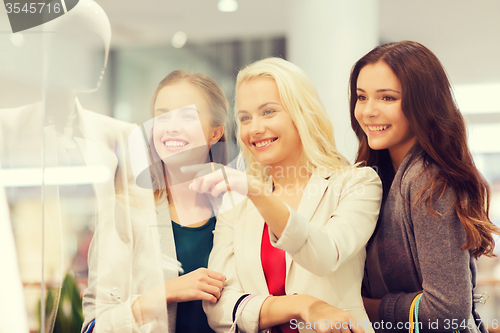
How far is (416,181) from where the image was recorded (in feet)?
2.90

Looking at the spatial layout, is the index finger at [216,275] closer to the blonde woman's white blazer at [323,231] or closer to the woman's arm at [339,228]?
the blonde woman's white blazer at [323,231]

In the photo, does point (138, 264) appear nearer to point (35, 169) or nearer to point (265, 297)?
point (265, 297)

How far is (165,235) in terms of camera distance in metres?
0.99

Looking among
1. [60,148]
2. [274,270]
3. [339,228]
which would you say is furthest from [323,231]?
[60,148]

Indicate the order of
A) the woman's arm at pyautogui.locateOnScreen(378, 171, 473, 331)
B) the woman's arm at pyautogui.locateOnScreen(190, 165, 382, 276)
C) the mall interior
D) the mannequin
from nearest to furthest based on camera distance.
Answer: the woman's arm at pyautogui.locateOnScreen(190, 165, 382, 276) → the woman's arm at pyautogui.locateOnScreen(378, 171, 473, 331) → the mall interior → the mannequin

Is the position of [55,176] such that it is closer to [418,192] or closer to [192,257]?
[192,257]

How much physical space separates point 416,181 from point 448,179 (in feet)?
0.22

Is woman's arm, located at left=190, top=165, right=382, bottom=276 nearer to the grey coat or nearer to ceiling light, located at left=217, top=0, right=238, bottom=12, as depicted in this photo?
the grey coat

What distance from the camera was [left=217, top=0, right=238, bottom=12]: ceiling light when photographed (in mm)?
1055

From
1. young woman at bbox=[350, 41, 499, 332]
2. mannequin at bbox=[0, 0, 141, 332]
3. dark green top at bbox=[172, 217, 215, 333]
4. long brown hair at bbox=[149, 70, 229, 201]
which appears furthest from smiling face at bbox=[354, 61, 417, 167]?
mannequin at bbox=[0, 0, 141, 332]

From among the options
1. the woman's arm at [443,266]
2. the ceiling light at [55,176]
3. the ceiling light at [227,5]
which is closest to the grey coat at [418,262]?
the woman's arm at [443,266]

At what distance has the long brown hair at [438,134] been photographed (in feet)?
2.83

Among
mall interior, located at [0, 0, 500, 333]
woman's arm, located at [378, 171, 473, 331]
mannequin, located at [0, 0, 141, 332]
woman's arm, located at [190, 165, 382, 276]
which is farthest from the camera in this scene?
mannequin, located at [0, 0, 141, 332]

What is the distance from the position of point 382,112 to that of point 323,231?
33cm
